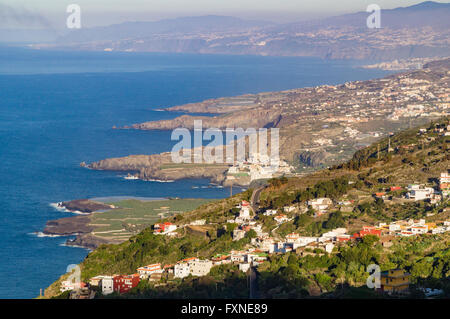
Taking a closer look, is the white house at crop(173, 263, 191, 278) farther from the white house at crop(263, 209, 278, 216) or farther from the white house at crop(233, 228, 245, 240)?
the white house at crop(263, 209, 278, 216)

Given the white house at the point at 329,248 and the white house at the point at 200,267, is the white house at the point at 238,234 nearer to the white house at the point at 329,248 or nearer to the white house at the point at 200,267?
the white house at the point at 200,267


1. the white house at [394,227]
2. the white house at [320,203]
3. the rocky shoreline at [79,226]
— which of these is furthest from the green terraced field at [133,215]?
the white house at [394,227]

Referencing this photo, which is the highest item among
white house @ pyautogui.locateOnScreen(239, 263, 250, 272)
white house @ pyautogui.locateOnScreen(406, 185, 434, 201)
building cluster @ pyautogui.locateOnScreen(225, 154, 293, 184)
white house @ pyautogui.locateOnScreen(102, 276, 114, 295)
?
building cluster @ pyautogui.locateOnScreen(225, 154, 293, 184)

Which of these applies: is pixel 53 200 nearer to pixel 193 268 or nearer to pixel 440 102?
pixel 193 268

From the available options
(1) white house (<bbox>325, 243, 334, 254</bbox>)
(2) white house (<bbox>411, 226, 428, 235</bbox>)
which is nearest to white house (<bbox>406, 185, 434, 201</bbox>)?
(2) white house (<bbox>411, 226, 428, 235</bbox>)

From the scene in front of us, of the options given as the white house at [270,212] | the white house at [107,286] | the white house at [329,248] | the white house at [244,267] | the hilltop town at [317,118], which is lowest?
the white house at [107,286]

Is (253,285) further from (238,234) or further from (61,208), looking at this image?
(61,208)
